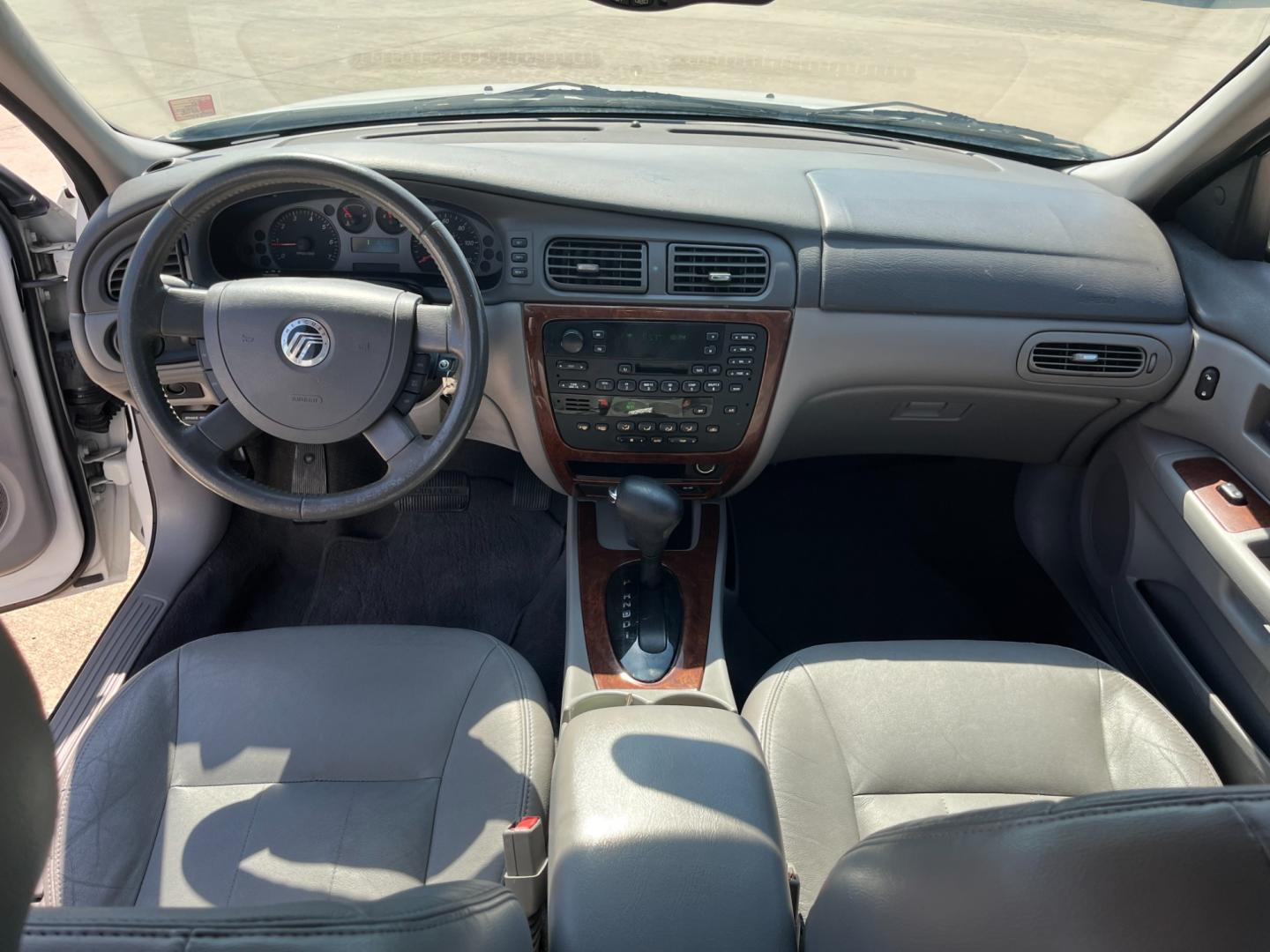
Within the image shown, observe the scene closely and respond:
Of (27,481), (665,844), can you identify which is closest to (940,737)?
(665,844)

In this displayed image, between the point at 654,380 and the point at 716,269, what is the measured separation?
0.80 feet

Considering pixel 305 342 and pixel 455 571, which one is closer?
pixel 305 342

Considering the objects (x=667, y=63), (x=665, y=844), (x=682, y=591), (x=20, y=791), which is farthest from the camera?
(x=667, y=63)

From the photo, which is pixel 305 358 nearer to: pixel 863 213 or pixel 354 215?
pixel 354 215

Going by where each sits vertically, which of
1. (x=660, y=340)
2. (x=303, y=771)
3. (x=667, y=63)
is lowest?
(x=303, y=771)

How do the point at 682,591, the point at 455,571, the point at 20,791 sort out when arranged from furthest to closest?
the point at 455,571, the point at 682,591, the point at 20,791

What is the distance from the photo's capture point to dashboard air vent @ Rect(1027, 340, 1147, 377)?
1.84m

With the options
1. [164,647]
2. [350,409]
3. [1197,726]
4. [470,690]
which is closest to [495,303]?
[350,409]

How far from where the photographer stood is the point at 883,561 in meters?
2.67

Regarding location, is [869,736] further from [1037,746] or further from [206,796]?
[206,796]

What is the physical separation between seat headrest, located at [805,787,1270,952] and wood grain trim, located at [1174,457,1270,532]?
125cm

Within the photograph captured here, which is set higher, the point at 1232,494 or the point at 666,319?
the point at 666,319

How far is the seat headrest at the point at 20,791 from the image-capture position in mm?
467

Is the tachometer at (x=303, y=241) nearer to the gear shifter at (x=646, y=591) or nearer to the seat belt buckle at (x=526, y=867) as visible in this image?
the gear shifter at (x=646, y=591)
